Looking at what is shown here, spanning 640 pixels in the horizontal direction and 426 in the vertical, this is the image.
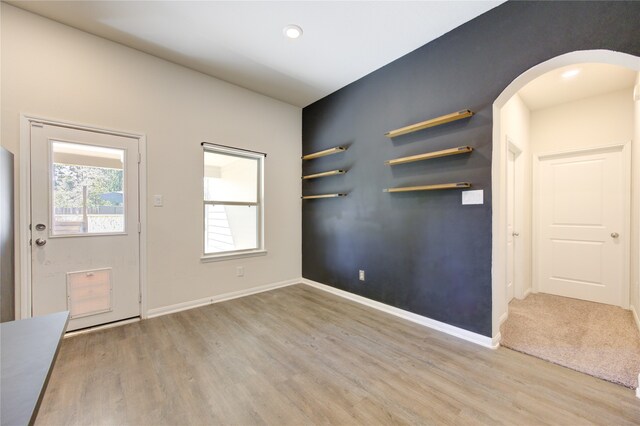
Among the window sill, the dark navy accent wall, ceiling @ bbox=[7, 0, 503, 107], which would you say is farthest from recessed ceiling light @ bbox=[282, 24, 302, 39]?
the window sill

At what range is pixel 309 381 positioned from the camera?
6.14ft

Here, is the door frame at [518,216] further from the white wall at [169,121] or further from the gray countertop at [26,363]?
the gray countertop at [26,363]

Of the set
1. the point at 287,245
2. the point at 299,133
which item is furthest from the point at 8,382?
the point at 299,133

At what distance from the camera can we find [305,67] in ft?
10.5

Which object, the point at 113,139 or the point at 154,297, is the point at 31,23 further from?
the point at 154,297

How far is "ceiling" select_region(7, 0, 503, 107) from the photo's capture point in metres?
2.28

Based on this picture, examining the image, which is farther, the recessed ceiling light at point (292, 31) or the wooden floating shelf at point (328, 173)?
the wooden floating shelf at point (328, 173)

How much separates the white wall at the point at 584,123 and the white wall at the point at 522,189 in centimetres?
19

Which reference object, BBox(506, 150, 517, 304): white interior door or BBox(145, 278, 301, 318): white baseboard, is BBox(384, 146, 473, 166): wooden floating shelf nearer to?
BBox(506, 150, 517, 304): white interior door

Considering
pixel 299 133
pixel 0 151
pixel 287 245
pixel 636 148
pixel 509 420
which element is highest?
pixel 299 133

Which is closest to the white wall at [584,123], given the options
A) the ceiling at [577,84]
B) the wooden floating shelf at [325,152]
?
the ceiling at [577,84]

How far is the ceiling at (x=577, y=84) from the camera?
2924 millimetres

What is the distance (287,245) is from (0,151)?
313cm

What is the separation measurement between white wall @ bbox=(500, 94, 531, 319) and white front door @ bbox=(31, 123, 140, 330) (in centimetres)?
437
